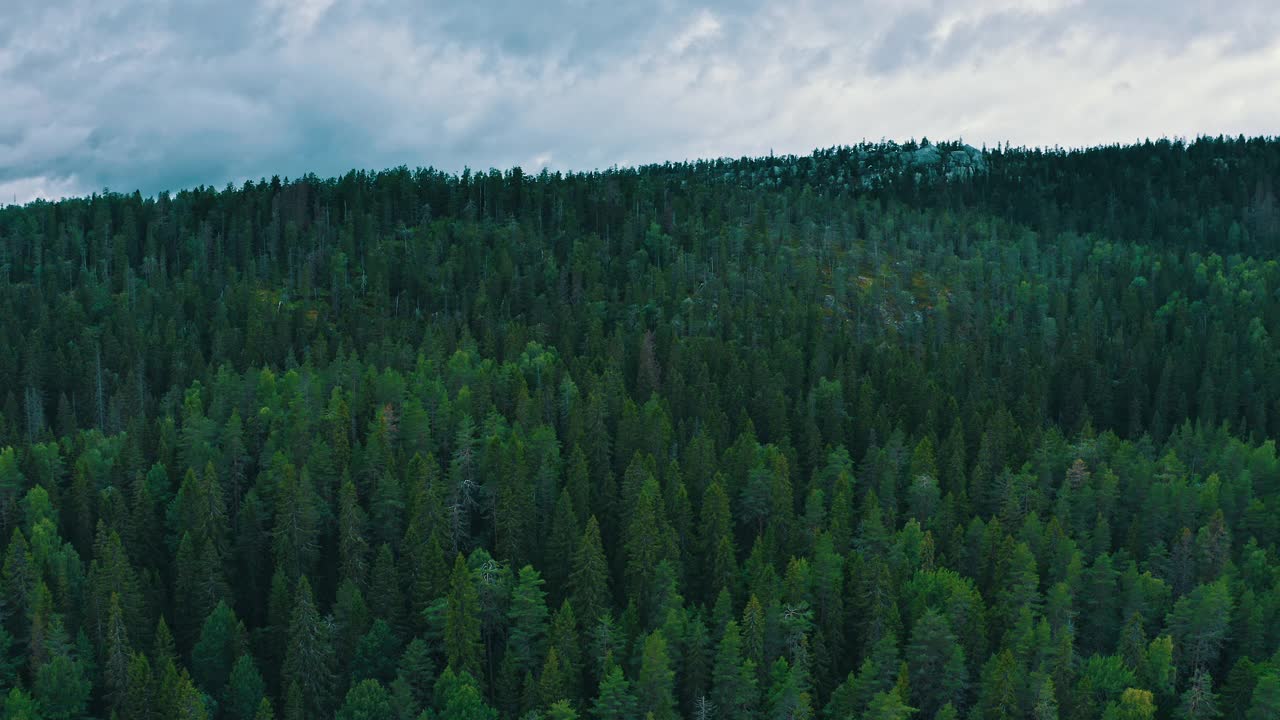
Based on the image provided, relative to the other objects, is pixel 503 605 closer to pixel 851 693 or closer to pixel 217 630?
pixel 217 630

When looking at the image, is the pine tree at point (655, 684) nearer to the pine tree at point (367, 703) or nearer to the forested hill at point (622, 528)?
the forested hill at point (622, 528)

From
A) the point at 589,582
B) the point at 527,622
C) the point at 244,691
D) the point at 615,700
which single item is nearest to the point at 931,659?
the point at 615,700

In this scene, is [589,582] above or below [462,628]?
above

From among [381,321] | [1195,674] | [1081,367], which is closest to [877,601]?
[1195,674]

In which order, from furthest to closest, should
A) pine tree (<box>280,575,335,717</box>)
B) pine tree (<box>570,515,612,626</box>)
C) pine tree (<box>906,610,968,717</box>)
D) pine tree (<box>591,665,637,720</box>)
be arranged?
1. pine tree (<box>570,515,612,626</box>)
2. pine tree (<box>906,610,968,717</box>)
3. pine tree (<box>280,575,335,717</box>)
4. pine tree (<box>591,665,637,720</box>)

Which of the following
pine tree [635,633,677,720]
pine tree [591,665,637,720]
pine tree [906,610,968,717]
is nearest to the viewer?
pine tree [591,665,637,720]

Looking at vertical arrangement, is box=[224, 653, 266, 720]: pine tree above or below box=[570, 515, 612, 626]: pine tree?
below

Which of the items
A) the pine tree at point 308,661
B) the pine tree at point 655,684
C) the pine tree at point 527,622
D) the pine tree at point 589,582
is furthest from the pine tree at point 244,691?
the pine tree at point 655,684

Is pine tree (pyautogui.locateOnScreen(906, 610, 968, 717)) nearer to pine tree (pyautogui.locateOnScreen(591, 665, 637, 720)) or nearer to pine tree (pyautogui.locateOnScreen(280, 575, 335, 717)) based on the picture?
pine tree (pyautogui.locateOnScreen(591, 665, 637, 720))

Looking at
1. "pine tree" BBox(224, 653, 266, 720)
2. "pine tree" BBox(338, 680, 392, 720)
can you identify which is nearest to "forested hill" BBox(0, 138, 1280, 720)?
"pine tree" BBox(338, 680, 392, 720)

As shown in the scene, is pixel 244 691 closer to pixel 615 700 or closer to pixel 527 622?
pixel 527 622

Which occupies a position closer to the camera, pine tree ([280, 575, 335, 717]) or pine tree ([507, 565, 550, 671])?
pine tree ([280, 575, 335, 717])
